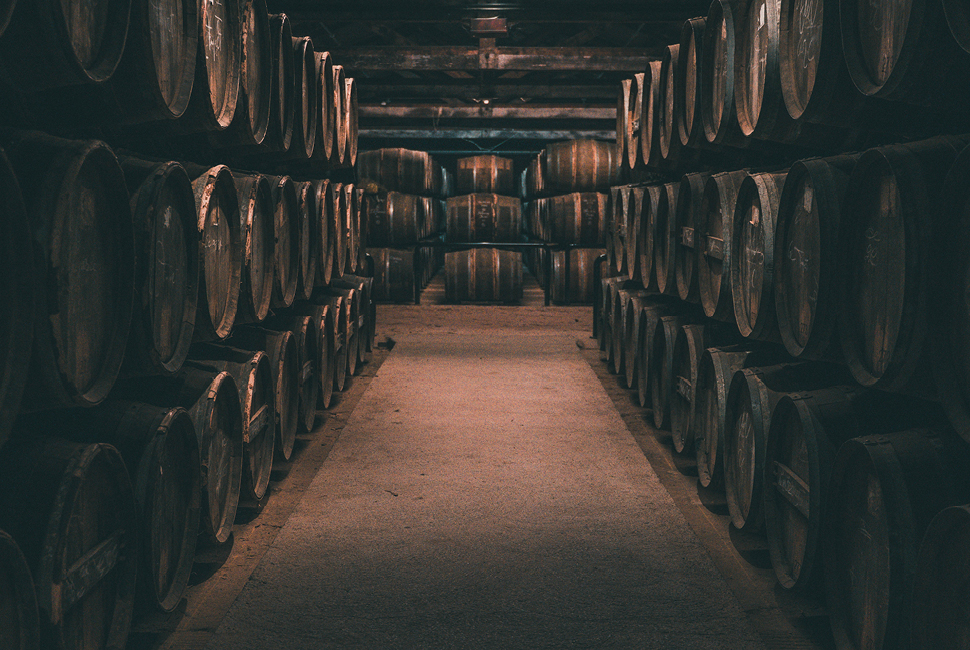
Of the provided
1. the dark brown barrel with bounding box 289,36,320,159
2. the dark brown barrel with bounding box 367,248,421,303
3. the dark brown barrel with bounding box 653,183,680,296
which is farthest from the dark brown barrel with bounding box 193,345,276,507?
the dark brown barrel with bounding box 367,248,421,303

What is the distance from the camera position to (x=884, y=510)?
1.98 metres

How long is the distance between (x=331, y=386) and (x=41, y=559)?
3.78m

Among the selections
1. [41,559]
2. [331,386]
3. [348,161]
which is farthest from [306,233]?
[41,559]

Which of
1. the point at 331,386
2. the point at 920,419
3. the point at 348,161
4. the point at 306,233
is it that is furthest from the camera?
the point at 348,161

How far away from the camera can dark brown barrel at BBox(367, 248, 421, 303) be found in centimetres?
1139

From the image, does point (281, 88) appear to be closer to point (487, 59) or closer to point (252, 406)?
point (252, 406)

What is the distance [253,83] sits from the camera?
3.79 meters

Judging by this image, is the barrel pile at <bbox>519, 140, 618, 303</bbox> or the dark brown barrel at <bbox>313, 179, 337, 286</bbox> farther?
the barrel pile at <bbox>519, 140, 618, 303</bbox>

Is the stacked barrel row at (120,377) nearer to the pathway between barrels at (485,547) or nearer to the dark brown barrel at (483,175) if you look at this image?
the pathway between barrels at (485,547)

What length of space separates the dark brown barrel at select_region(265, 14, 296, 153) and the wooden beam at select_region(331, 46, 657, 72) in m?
4.28

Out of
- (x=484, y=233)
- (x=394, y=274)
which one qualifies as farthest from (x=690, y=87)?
(x=484, y=233)

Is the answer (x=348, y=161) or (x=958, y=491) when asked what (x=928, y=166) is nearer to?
(x=958, y=491)

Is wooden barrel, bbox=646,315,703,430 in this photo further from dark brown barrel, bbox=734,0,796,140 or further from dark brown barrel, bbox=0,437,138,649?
dark brown barrel, bbox=0,437,138,649

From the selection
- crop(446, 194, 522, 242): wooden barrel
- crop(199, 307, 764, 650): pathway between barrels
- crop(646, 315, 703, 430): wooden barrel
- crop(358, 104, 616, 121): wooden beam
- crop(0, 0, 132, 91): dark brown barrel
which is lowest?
crop(199, 307, 764, 650): pathway between barrels
